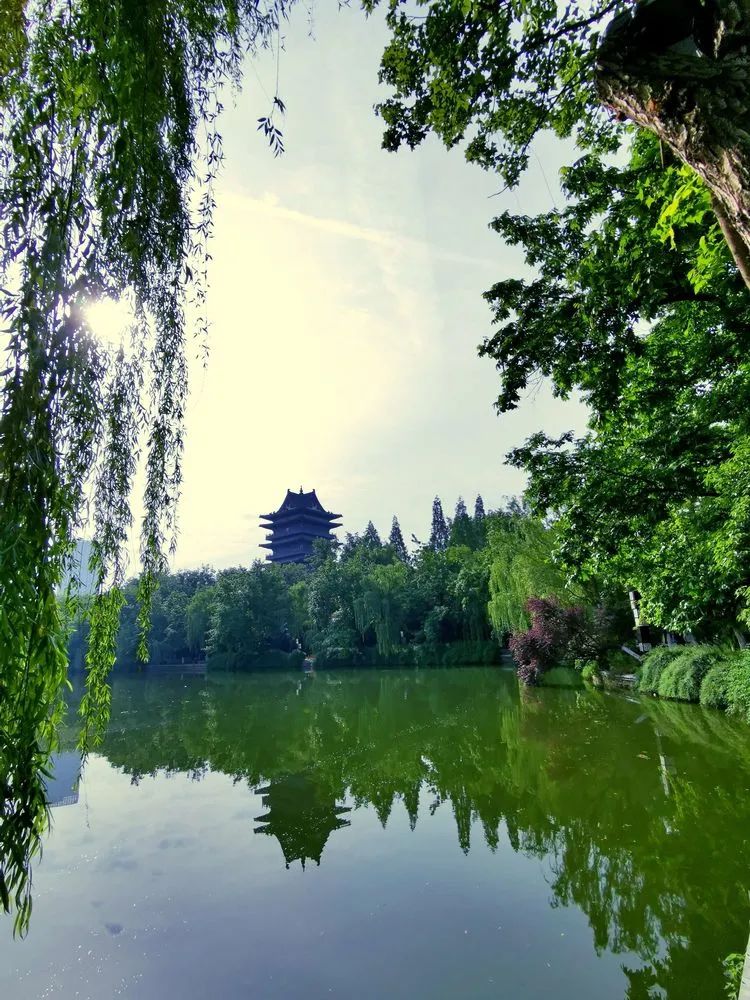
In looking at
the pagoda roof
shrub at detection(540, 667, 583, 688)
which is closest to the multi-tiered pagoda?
the pagoda roof

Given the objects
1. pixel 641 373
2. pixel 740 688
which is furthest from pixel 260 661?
pixel 641 373

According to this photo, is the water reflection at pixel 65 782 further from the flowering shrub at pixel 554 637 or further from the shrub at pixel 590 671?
the shrub at pixel 590 671

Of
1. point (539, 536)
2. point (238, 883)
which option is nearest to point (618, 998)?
point (238, 883)

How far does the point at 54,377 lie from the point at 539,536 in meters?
21.3

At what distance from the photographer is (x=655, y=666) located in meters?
13.9

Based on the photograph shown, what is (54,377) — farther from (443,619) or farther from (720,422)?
(443,619)

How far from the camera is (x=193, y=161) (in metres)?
2.45

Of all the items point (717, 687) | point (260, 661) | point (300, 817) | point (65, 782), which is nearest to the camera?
point (300, 817)

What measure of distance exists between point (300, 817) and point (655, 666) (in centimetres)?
1076

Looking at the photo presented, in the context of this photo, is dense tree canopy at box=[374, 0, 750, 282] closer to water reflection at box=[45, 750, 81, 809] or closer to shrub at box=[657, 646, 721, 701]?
water reflection at box=[45, 750, 81, 809]

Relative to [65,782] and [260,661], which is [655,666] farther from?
[260,661]

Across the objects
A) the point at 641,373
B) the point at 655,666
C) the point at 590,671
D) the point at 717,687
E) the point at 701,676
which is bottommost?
the point at 590,671

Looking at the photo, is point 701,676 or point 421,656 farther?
point 421,656

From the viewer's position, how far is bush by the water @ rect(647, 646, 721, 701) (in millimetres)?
12031
